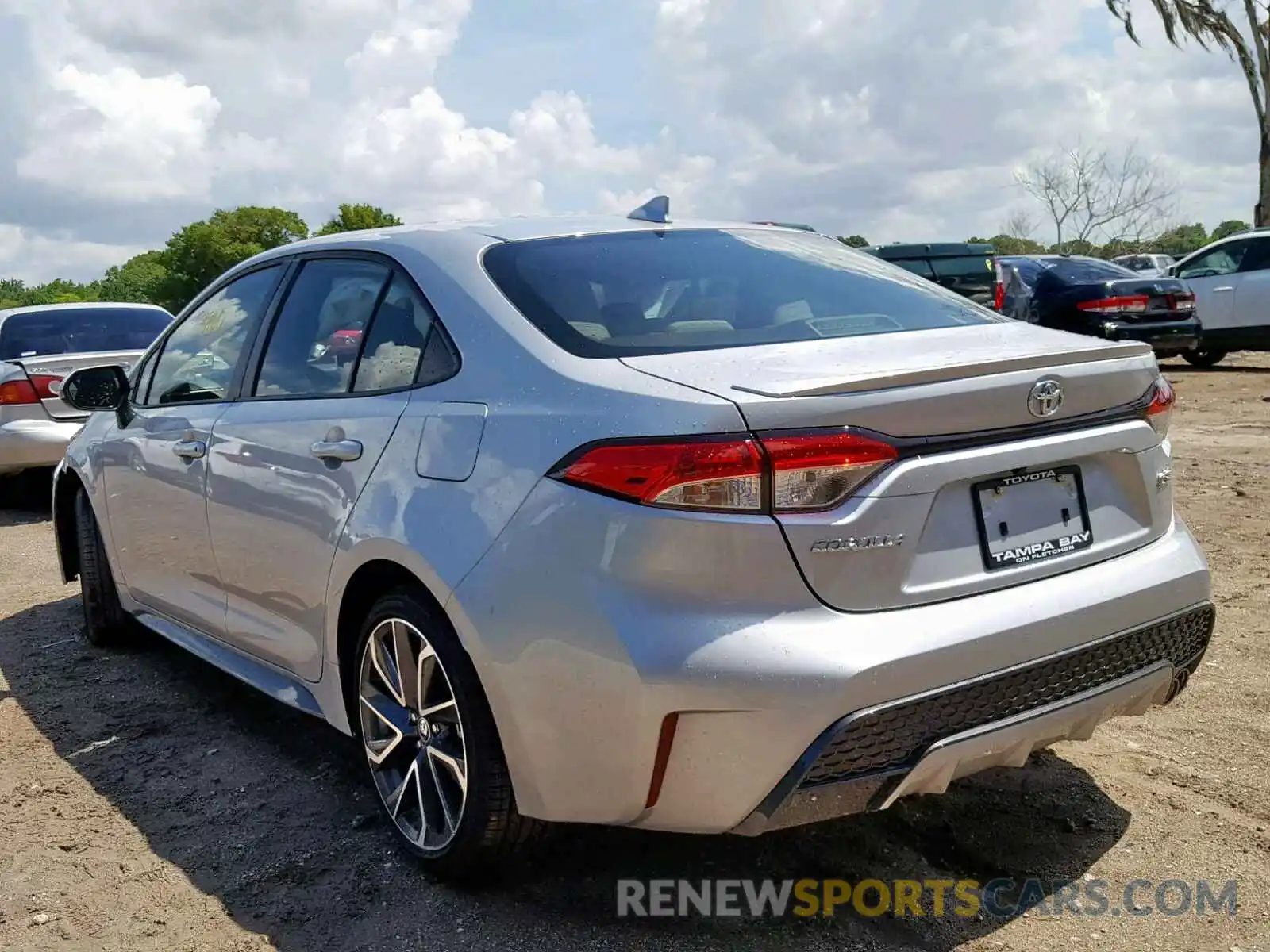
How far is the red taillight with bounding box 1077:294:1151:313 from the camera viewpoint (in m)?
13.7

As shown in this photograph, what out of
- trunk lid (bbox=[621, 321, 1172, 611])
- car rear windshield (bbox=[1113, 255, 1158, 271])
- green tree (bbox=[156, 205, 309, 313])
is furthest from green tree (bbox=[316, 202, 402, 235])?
trunk lid (bbox=[621, 321, 1172, 611])

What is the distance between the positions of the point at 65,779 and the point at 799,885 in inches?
92.2

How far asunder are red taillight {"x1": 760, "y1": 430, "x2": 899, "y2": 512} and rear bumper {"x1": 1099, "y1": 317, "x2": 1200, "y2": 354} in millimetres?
12325

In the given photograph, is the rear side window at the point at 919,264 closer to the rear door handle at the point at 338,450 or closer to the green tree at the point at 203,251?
the rear door handle at the point at 338,450

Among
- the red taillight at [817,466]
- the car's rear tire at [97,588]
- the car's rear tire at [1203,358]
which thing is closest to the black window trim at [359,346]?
the red taillight at [817,466]

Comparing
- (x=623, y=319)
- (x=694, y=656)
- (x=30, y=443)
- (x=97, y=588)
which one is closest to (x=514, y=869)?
(x=694, y=656)

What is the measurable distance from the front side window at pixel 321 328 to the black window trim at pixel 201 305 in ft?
0.33

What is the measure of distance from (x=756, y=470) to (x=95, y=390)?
10.7 feet

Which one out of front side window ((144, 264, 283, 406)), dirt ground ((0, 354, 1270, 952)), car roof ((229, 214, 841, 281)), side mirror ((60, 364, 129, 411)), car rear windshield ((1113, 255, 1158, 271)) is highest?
car roof ((229, 214, 841, 281))

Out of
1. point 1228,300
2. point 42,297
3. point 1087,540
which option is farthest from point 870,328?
point 42,297

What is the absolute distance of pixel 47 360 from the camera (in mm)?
8617

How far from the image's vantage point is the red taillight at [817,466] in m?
2.35

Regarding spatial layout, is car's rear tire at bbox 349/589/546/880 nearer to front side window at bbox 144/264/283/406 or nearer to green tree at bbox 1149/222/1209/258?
front side window at bbox 144/264/283/406

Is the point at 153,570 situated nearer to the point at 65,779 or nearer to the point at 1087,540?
the point at 65,779
